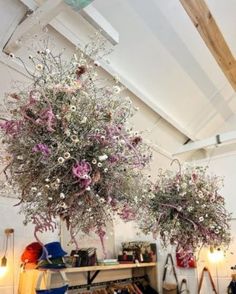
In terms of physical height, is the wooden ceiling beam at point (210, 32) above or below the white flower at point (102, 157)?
above

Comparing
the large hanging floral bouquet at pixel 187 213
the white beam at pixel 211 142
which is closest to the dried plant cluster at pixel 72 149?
the large hanging floral bouquet at pixel 187 213

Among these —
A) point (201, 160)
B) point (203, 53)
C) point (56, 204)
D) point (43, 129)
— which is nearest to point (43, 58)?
point (43, 129)

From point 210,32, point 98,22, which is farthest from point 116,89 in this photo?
point 210,32

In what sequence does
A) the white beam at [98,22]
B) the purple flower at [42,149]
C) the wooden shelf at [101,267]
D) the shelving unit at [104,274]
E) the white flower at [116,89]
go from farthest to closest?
the shelving unit at [104,274] → the wooden shelf at [101,267] → the white beam at [98,22] → the white flower at [116,89] → the purple flower at [42,149]

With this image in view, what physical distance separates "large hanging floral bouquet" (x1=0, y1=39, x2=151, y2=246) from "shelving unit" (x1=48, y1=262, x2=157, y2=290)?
192 centimetres

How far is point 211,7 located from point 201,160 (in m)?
3.09

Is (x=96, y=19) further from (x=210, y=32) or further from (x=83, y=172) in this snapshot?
(x=83, y=172)

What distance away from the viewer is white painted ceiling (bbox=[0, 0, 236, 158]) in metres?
3.39

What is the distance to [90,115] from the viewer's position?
1613mm

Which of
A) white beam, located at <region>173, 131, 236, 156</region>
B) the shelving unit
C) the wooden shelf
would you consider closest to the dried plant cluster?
the shelving unit

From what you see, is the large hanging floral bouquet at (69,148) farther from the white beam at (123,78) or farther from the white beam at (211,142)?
the white beam at (211,142)

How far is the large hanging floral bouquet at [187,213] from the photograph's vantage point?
2.84 meters

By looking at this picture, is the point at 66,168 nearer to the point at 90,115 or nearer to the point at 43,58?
the point at 90,115

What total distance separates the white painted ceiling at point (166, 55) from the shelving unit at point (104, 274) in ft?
6.48
